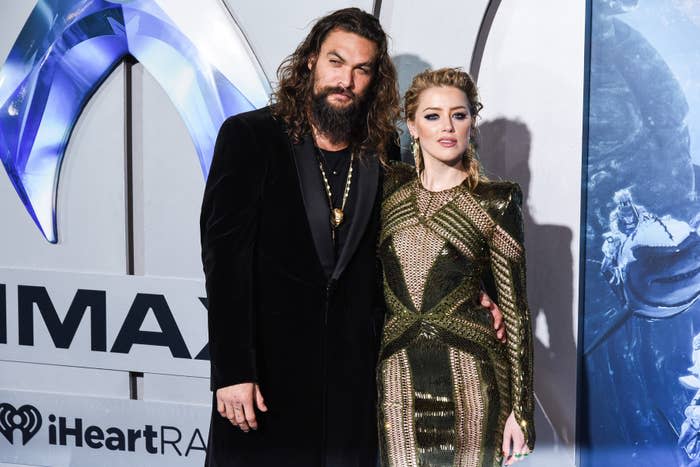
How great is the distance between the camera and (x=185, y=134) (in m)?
3.38

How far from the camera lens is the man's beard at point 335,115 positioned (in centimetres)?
255

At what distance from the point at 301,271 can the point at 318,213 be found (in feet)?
0.57

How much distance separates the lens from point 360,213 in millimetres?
2533

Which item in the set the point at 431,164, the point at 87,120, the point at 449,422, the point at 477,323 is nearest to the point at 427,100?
the point at 431,164

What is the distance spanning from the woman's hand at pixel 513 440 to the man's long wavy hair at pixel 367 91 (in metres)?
0.85

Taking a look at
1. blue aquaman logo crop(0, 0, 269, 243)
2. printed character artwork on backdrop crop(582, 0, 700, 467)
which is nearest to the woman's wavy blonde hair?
printed character artwork on backdrop crop(582, 0, 700, 467)

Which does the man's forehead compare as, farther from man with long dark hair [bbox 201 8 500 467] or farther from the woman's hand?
the woman's hand

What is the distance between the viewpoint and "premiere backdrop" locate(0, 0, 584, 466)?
10.4 ft

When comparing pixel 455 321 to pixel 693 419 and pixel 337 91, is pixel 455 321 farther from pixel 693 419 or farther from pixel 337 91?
pixel 693 419

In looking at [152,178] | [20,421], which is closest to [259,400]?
[152,178]

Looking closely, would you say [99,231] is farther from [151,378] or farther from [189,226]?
[151,378]

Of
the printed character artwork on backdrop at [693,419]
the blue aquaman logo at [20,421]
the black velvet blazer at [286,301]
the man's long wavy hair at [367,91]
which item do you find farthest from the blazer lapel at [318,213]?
the blue aquaman logo at [20,421]

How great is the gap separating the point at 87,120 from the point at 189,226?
0.58 m

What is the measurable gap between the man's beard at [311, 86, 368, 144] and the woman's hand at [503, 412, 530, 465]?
0.94 metres
